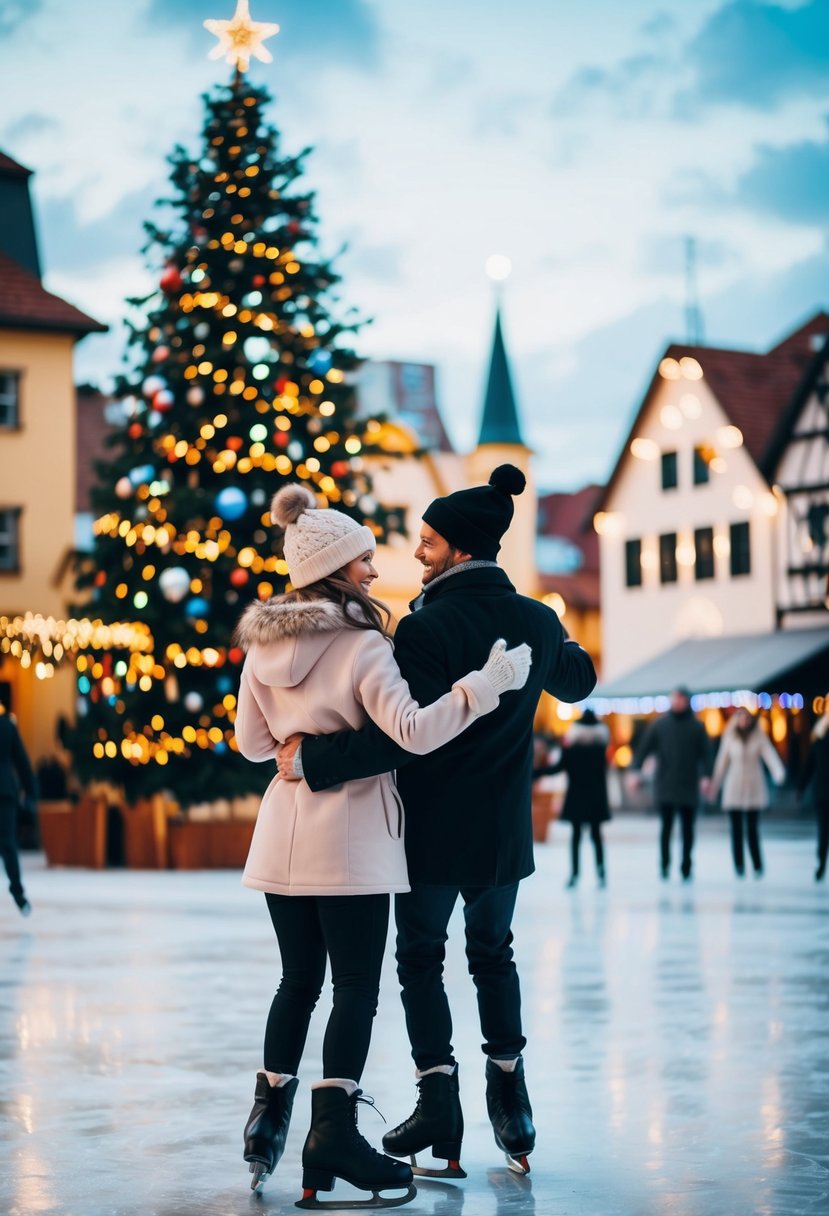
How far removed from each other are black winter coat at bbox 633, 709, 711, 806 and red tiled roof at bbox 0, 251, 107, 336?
841 inches

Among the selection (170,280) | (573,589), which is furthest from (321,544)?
(573,589)

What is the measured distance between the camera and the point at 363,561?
6035 millimetres

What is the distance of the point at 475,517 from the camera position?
6.24 m

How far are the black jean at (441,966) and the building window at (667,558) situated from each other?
42.6m

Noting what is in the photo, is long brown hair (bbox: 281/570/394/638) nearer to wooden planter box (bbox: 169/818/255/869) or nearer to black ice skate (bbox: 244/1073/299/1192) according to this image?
black ice skate (bbox: 244/1073/299/1192)

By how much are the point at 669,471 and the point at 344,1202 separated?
43516 mm

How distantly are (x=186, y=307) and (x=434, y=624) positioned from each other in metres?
17.6

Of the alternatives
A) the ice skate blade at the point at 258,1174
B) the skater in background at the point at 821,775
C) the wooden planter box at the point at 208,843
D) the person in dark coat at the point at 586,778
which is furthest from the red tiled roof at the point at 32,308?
the ice skate blade at the point at 258,1174

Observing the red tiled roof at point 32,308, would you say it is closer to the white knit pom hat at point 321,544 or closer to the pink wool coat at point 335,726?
the white knit pom hat at point 321,544

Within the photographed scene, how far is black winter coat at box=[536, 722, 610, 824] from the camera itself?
20.3m

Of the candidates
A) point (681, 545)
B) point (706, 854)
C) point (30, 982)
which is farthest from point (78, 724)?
point (681, 545)

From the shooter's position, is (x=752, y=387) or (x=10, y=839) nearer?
(x=10, y=839)

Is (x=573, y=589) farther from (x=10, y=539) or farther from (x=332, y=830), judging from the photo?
(x=332, y=830)

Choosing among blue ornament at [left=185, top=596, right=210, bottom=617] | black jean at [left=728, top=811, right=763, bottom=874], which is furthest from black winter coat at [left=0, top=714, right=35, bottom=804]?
black jean at [left=728, top=811, right=763, bottom=874]
